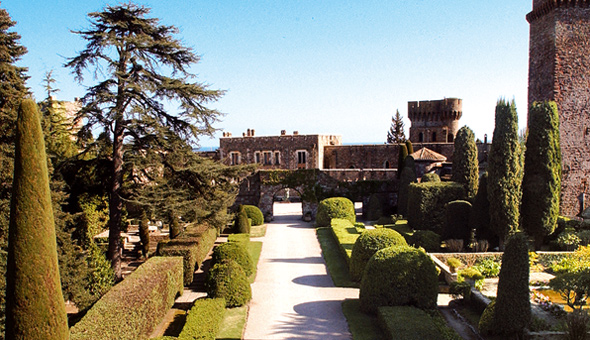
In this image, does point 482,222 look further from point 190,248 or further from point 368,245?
point 190,248

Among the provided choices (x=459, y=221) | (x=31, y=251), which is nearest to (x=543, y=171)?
(x=459, y=221)

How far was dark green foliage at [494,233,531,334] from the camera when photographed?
12.1m

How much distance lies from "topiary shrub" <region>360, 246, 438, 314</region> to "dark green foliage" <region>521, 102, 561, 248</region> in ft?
32.1

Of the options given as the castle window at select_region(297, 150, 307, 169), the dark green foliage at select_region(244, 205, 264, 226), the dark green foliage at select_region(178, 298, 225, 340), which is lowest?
the dark green foliage at select_region(178, 298, 225, 340)

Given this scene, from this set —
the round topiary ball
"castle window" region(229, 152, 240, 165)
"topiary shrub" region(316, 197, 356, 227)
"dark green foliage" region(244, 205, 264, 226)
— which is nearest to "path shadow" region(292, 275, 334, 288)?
the round topiary ball

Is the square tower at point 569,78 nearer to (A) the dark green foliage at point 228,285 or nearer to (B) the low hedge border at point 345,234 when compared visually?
(B) the low hedge border at point 345,234

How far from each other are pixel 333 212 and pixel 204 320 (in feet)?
61.6

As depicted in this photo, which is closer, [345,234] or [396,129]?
[345,234]

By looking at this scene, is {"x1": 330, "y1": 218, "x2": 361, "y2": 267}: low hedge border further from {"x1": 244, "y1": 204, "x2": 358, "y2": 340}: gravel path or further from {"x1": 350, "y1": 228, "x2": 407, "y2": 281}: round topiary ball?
{"x1": 350, "y1": 228, "x2": 407, "y2": 281}: round topiary ball

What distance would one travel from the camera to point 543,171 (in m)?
21.8

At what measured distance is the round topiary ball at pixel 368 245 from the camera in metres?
18.1

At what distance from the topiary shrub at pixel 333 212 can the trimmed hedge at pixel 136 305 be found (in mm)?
15437

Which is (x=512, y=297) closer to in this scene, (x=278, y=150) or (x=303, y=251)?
(x=303, y=251)

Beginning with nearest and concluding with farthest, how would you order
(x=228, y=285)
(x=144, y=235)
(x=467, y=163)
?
(x=228, y=285), (x=144, y=235), (x=467, y=163)
